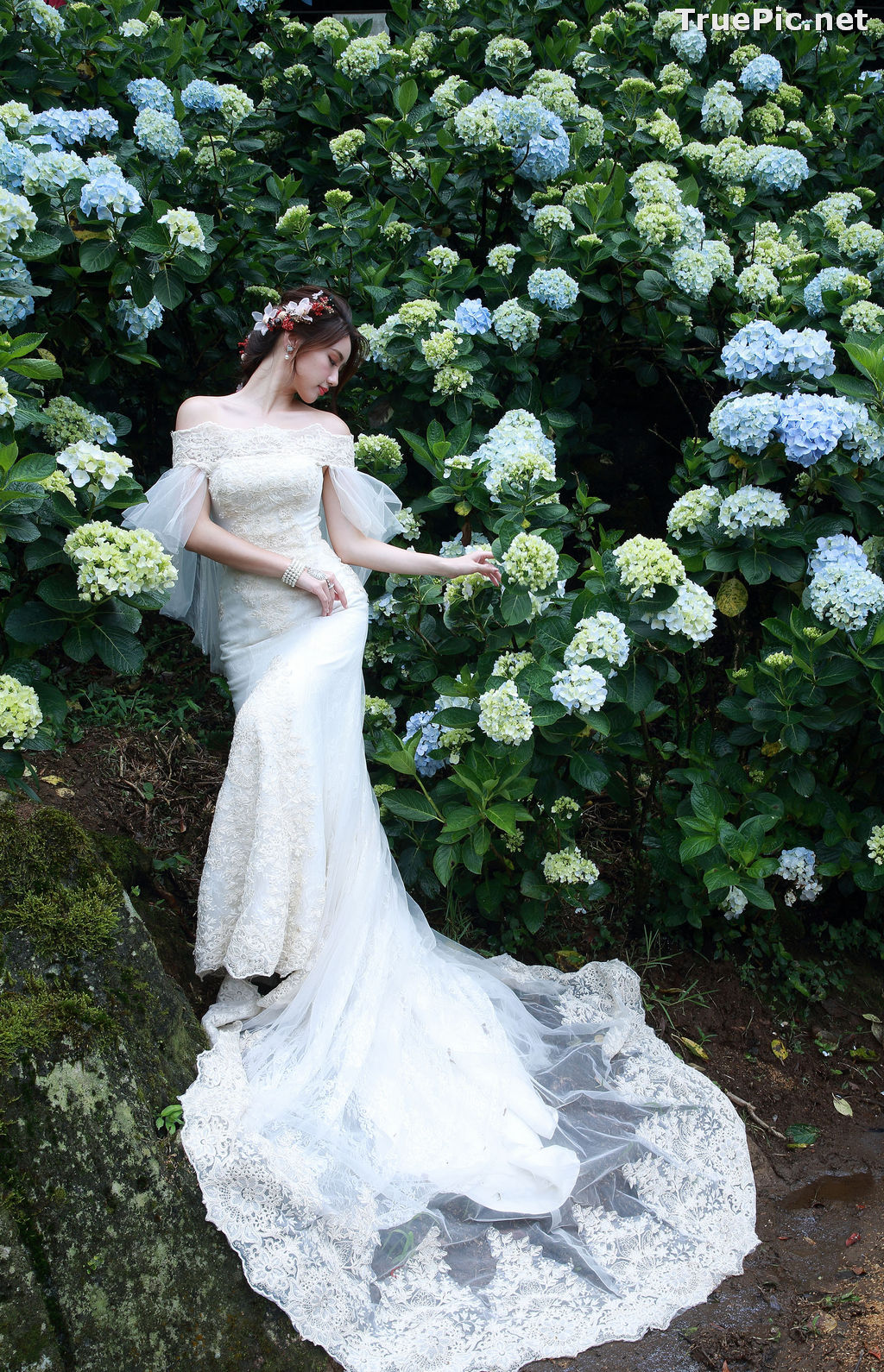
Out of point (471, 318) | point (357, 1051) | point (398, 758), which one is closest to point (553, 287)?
point (471, 318)

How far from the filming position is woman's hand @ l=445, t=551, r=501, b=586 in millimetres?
3082

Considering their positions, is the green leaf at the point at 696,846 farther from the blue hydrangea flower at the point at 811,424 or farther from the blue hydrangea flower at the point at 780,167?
the blue hydrangea flower at the point at 780,167

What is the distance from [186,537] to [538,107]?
7.33 feet

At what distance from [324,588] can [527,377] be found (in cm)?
140

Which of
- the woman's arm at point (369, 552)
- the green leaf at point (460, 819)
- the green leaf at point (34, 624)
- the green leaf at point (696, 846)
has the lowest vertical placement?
the green leaf at point (696, 846)

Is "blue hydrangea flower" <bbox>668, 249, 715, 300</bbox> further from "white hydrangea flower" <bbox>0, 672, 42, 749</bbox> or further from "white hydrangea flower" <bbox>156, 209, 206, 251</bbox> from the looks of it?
"white hydrangea flower" <bbox>0, 672, 42, 749</bbox>

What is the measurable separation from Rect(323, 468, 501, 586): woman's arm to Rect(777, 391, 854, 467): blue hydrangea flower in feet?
3.14

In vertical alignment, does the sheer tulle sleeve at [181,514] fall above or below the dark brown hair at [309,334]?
below

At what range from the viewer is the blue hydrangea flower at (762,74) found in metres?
4.75

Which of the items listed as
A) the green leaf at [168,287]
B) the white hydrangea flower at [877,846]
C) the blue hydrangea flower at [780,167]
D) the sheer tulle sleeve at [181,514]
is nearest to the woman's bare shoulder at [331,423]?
the sheer tulle sleeve at [181,514]

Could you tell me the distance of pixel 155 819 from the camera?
3.62 meters

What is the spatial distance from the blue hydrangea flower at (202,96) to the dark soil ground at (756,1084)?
7.72 ft

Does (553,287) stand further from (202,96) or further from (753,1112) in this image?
(753,1112)

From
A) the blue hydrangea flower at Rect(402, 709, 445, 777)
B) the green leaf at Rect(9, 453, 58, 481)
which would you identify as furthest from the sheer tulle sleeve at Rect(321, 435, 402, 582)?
the green leaf at Rect(9, 453, 58, 481)
